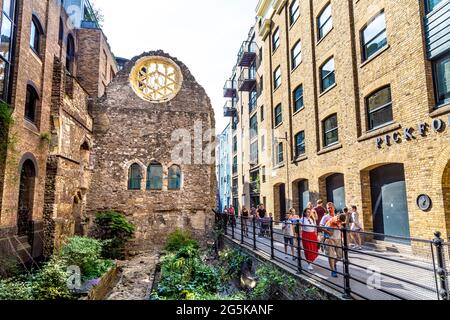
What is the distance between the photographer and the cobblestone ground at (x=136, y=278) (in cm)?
851

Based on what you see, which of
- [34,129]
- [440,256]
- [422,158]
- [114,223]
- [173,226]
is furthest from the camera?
[173,226]

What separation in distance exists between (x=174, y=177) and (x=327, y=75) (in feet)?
28.6

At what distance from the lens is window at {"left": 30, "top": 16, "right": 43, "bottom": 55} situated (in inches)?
375

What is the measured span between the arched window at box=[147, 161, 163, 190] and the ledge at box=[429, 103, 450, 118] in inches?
446

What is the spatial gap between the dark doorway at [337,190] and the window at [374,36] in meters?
4.82

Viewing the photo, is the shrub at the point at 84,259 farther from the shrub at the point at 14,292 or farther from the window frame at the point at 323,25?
the window frame at the point at 323,25

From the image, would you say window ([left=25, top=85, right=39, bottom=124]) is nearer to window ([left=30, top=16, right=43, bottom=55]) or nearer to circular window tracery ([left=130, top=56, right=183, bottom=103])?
window ([left=30, top=16, right=43, bottom=55])

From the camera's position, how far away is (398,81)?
29.0ft

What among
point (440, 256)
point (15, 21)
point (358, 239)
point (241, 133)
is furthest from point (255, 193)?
point (440, 256)

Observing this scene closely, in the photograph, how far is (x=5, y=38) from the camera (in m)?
7.96

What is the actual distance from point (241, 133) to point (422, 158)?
23279 millimetres

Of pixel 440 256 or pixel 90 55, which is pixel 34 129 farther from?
pixel 440 256

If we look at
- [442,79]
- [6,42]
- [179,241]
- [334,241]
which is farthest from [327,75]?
[6,42]

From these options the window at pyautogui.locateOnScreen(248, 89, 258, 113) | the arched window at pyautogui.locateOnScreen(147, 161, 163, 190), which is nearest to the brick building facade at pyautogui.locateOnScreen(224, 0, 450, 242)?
the window at pyautogui.locateOnScreen(248, 89, 258, 113)
